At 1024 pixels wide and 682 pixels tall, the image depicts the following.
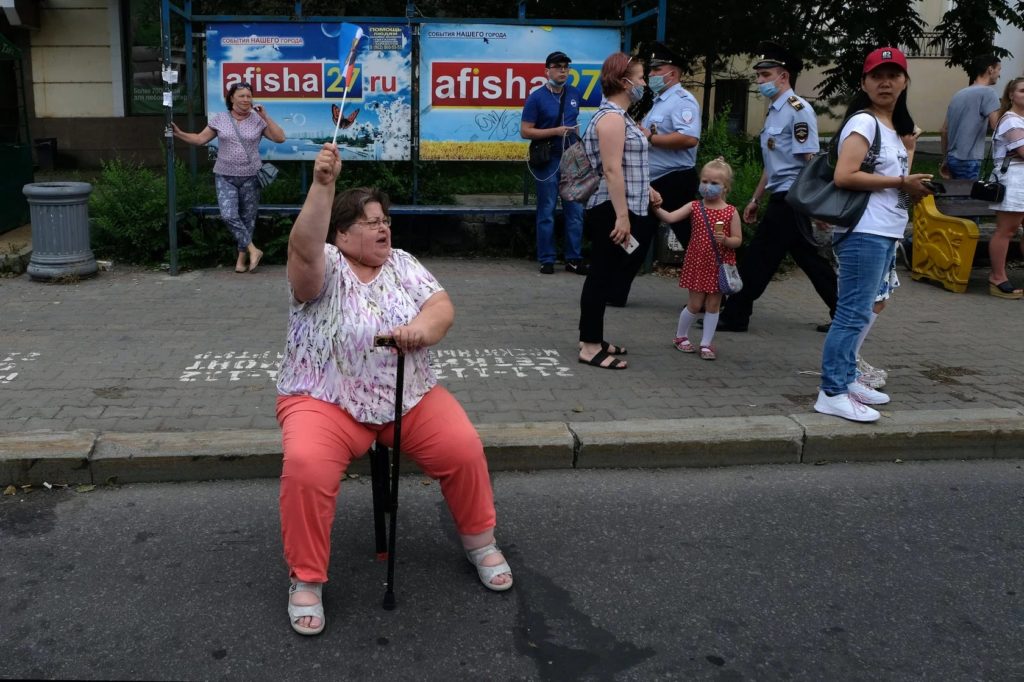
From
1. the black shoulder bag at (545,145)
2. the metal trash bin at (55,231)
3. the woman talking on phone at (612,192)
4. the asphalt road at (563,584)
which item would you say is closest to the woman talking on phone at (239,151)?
the metal trash bin at (55,231)

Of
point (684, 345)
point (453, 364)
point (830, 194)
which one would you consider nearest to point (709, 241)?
point (684, 345)

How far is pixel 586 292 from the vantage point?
605 cm

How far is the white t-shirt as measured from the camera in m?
4.78

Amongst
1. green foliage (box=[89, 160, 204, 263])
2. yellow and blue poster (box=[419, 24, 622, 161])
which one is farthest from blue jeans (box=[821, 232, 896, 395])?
green foliage (box=[89, 160, 204, 263])

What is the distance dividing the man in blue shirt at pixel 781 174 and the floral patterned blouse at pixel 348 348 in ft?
12.5

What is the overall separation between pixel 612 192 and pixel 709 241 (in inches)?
33.3

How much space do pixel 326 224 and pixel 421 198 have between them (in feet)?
23.5

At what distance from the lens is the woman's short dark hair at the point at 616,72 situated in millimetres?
5684

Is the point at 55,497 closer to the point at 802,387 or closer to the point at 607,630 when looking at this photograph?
the point at 607,630

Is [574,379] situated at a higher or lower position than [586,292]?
lower

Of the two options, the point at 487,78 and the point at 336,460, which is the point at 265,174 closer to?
the point at 487,78

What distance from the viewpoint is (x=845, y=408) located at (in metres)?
5.05

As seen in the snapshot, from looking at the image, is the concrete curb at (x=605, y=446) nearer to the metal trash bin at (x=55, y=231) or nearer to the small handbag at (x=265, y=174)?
the metal trash bin at (x=55, y=231)

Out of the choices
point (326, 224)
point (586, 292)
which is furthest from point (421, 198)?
point (326, 224)
